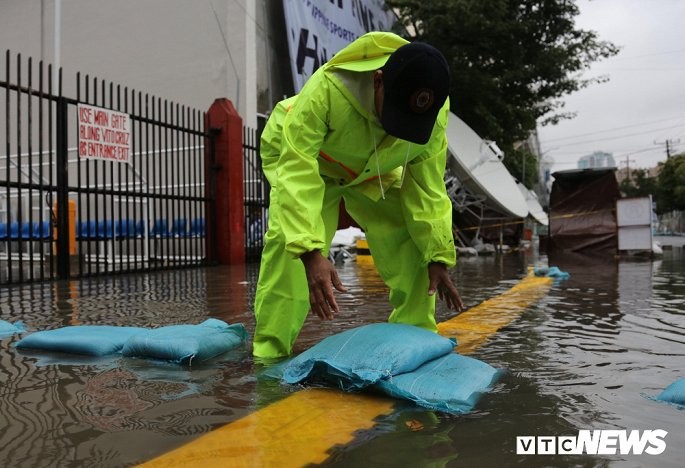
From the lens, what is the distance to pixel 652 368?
8.27 ft

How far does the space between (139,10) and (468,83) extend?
28.8 feet

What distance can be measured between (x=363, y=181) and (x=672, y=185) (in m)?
54.2

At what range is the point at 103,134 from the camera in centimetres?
751

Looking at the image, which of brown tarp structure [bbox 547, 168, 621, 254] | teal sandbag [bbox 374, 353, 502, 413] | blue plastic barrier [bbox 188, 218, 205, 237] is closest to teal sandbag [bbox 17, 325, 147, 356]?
teal sandbag [bbox 374, 353, 502, 413]

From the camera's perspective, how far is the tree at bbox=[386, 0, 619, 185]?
16188 mm

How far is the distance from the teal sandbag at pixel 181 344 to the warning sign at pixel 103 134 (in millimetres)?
5212

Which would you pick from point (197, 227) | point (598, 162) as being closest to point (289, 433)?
point (197, 227)

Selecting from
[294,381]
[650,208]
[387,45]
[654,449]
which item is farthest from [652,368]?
[650,208]

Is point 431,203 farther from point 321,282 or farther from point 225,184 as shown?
point 225,184

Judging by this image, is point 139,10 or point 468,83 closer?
point 139,10

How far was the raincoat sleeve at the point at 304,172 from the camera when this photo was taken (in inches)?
85.7

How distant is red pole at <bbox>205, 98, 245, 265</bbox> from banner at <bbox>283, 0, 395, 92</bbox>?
383 centimetres

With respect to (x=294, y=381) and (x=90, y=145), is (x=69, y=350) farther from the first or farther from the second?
(x=90, y=145)

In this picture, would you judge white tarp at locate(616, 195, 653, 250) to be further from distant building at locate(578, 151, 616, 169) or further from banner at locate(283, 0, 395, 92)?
banner at locate(283, 0, 395, 92)
